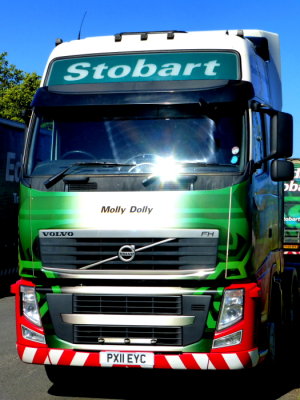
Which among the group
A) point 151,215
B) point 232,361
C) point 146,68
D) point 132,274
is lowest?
point 232,361

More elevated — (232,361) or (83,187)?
(83,187)

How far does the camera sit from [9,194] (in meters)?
16.3

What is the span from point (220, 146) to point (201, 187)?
0.51m

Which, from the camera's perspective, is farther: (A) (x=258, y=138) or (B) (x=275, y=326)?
(B) (x=275, y=326)

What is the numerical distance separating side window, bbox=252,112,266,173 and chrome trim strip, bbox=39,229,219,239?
949mm

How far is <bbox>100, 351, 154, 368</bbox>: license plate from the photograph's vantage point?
7.09m

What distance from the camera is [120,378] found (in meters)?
8.63

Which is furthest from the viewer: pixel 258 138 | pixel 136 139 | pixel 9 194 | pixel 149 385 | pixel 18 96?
pixel 18 96

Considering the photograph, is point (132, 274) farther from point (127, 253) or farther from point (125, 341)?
point (125, 341)

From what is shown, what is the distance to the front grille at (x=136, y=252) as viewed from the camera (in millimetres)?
7035

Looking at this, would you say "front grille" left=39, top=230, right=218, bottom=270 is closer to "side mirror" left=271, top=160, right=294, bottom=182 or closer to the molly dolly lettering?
the molly dolly lettering

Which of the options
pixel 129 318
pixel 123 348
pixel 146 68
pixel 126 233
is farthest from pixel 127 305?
pixel 146 68

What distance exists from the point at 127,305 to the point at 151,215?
85 centimetres

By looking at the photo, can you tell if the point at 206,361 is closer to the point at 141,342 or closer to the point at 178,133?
the point at 141,342
